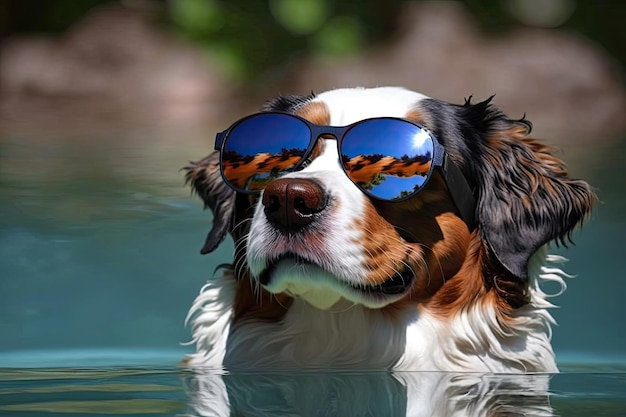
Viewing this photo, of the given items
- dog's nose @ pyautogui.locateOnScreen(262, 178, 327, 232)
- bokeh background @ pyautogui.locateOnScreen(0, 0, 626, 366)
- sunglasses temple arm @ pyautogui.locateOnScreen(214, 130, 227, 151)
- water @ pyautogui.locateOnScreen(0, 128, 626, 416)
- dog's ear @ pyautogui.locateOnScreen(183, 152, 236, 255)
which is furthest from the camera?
bokeh background @ pyautogui.locateOnScreen(0, 0, 626, 366)

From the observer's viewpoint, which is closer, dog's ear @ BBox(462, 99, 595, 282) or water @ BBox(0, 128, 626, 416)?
dog's ear @ BBox(462, 99, 595, 282)

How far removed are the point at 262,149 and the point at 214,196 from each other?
445 mm

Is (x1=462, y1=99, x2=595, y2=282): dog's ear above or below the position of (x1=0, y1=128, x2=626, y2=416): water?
above

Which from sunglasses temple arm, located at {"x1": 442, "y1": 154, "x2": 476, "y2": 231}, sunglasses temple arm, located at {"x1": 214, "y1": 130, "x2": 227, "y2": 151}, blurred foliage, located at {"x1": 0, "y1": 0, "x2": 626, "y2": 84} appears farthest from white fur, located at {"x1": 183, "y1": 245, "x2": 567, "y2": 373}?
blurred foliage, located at {"x1": 0, "y1": 0, "x2": 626, "y2": 84}

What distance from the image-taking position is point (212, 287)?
356 centimetres

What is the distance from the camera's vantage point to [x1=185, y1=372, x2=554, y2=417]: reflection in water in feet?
7.68

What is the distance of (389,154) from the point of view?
3234 mm

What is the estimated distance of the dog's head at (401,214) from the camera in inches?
118

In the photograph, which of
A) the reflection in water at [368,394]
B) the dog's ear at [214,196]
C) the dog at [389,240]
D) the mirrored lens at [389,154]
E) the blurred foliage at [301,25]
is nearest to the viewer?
the reflection in water at [368,394]

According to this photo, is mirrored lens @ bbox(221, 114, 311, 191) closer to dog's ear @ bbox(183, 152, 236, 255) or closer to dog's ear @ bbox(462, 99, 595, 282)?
dog's ear @ bbox(183, 152, 236, 255)

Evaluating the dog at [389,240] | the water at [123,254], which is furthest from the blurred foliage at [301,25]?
the dog at [389,240]

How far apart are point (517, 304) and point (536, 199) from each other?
0.33m

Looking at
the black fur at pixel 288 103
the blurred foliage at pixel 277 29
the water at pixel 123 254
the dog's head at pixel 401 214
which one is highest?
the blurred foliage at pixel 277 29

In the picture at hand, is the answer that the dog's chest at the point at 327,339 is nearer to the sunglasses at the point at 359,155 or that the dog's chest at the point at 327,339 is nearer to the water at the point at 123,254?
the sunglasses at the point at 359,155
